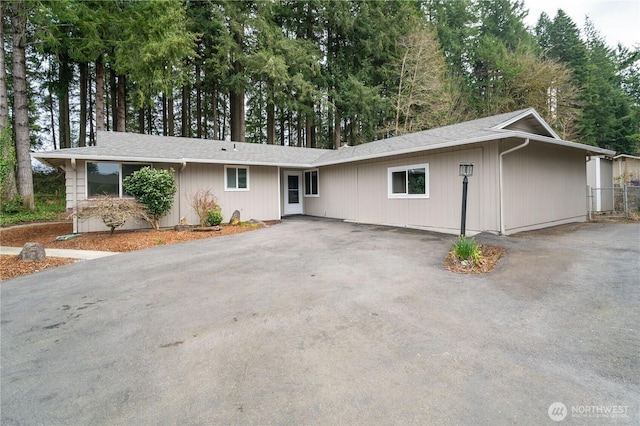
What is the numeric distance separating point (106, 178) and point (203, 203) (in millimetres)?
3057

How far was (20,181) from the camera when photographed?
13.2 m

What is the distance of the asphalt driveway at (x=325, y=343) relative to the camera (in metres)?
1.99

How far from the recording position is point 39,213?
527 inches

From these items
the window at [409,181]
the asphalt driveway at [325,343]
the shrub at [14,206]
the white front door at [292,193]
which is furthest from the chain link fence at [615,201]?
the shrub at [14,206]

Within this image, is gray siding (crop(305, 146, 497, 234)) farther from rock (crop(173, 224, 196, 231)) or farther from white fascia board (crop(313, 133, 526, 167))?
rock (crop(173, 224, 196, 231))

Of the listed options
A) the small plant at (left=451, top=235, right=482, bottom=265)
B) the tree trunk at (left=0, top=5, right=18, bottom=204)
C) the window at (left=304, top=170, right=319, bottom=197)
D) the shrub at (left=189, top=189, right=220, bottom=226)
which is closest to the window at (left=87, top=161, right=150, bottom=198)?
the shrub at (left=189, top=189, right=220, bottom=226)

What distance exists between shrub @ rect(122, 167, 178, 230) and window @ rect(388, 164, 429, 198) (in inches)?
285

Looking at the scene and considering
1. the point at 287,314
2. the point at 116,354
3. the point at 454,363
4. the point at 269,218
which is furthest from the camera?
the point at 269,218

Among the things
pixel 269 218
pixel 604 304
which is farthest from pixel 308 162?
pixel 604 304

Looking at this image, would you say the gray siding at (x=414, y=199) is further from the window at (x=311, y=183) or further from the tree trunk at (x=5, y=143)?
the tree trunk at (x=5, y=143)

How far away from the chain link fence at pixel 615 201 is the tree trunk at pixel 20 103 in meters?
23.2

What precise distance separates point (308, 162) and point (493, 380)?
12.1 m

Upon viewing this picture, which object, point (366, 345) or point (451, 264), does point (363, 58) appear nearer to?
point (451, 264)

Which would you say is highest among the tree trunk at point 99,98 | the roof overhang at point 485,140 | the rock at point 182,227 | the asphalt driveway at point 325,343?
the tree trunk at point 99,98
